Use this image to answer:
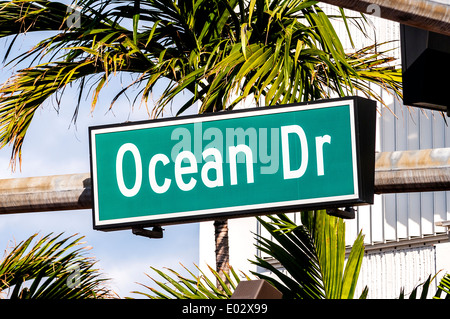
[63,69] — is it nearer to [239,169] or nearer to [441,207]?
[239,169]

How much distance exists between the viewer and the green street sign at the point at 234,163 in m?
2.92

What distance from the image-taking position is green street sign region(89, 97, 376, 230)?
9.58 ft

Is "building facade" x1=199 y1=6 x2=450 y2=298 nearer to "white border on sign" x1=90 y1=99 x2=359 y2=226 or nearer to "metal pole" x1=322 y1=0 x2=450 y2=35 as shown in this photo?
"white border on sign" x1=90 y1=99 x2=359 y2=226

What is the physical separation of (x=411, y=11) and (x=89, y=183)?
1.72 metres

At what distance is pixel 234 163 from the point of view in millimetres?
3035

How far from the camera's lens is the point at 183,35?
21.9ft

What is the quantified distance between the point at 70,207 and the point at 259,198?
3.59 ft

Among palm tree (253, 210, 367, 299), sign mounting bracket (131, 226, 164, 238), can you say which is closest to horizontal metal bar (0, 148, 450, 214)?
sign mounting bracket (131, 226, 164, 238)

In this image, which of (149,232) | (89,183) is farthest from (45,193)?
(149,232)

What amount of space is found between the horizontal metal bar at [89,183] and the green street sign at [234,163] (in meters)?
0.40

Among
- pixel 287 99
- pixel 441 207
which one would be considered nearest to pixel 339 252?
pixel 287 99

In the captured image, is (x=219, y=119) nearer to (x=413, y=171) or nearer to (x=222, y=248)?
(x=413, y=171)

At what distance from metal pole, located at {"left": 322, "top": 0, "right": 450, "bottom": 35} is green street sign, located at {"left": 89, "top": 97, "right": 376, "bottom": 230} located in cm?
49
